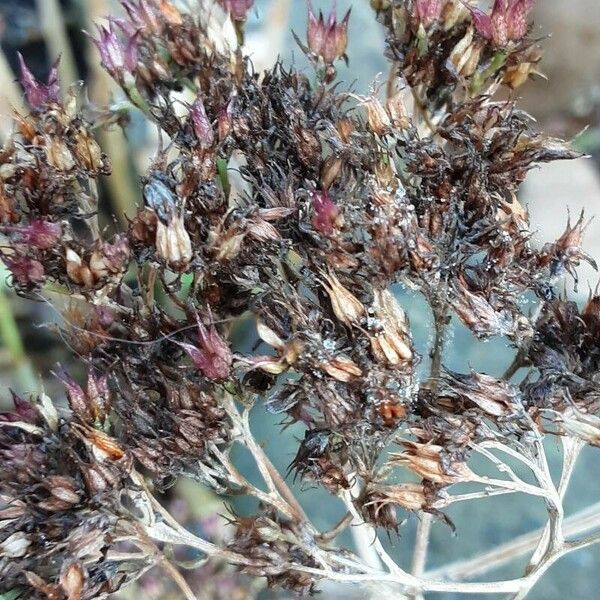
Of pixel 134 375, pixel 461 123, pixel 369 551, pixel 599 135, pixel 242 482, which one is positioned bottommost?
pixel 369 551

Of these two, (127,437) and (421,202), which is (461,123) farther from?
(127,437)

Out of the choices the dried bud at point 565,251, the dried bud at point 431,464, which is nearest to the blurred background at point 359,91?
the dried bud at point 565,251

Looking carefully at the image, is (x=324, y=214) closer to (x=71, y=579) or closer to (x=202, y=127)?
(x=202, y=127)

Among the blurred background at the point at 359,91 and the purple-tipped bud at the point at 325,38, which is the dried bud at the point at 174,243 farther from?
the purple-tipped bud at the point at 325,38

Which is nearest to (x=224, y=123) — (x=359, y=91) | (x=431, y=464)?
(x=431, y=464)

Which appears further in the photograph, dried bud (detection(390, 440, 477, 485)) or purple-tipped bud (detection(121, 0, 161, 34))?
purple-tipped bud (detection(121, 0, 161, 34))

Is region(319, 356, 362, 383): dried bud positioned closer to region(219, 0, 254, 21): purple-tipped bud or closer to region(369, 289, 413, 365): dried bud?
region(369, 289, 413, 365): dried bud

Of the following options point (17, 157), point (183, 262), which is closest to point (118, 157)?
point (17, 157)

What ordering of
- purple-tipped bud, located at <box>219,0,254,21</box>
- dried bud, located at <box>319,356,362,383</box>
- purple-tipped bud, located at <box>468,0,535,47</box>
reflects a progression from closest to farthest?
dried bud, located at <box>319,356,362,383</box> → purple-tipped bud, located at <box>468,0,535,47</box> → purple-tipped bud, located at <box>219,0,254,21</box>

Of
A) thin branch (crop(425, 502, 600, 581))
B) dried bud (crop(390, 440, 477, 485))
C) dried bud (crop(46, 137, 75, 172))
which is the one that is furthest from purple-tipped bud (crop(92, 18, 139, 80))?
thin branch (crop(425, 502, 600, 581))
